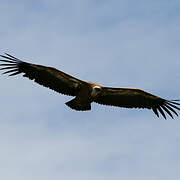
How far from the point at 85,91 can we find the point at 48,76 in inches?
59.0

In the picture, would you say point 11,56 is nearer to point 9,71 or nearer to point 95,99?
point 9,71

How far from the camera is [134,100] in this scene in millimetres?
36062

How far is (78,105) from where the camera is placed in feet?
113

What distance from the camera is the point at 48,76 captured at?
3478 cm

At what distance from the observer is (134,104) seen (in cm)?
3606

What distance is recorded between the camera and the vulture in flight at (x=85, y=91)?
1352 inches

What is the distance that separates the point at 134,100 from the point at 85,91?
2.51m

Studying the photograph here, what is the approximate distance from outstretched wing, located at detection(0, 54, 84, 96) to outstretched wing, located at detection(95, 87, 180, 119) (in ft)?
4.08

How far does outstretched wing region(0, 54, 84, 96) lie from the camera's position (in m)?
34.3

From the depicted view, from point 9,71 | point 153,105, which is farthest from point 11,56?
point 153,105

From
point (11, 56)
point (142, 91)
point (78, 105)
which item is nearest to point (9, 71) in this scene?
point (11, 56)

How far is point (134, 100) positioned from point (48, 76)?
3523 mm

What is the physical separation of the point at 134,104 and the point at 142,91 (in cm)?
79

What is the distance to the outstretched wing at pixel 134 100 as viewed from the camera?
35.6 metres
